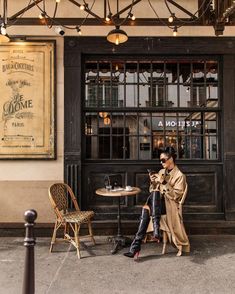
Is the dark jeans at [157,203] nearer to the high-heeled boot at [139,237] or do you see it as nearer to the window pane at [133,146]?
the high-heeled boot at [139,237]

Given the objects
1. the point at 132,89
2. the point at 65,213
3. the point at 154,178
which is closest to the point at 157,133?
the point at 132,89

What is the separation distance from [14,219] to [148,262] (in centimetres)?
289

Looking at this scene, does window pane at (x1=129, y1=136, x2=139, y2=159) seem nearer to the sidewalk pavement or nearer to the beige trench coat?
the beige trench coat

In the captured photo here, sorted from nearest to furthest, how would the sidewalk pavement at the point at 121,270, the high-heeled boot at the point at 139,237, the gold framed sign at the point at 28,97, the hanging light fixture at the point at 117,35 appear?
the sidewalk pavement at the point at 121,270
the high-heeled boot at the point at 139,237
the hanging light fixture at the point at 117,35
the gold framed sign at the point at 28,97

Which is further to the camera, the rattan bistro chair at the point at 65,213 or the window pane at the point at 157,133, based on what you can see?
the window pane at the point at 157,133

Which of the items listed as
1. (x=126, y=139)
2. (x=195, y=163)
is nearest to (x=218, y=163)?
(x=195, y=163)

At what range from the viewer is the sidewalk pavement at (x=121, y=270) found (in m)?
3.98

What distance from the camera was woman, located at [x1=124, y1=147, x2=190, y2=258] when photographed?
16.3 ft

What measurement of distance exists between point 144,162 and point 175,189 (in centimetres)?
131

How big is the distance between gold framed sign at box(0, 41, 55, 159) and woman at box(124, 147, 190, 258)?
228cm

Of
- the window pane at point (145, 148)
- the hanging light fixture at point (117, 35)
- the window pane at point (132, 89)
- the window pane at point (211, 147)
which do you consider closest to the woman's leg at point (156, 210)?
the window pane at point (145, 148)

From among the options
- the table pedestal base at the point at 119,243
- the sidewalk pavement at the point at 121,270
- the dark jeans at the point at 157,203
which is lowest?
the sidewalk pavement at the point at 121,270

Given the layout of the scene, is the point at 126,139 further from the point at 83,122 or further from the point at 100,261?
the point at 100,261

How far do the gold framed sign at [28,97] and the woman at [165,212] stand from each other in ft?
7.47
